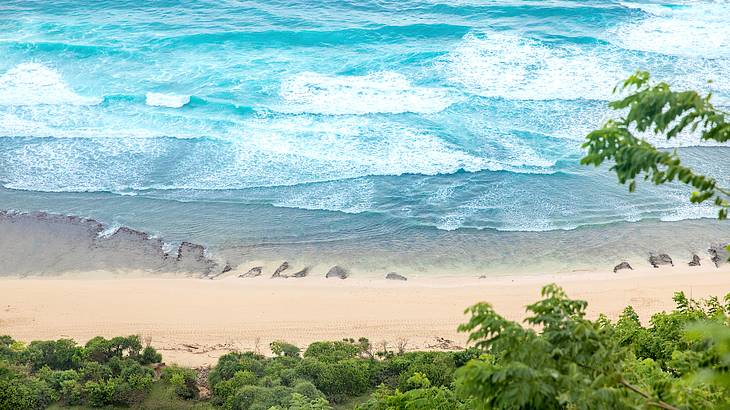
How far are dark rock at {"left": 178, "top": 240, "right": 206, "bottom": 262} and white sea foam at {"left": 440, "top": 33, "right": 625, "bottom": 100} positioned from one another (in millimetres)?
15044

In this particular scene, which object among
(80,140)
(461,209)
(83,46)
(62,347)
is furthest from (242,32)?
(62,347)

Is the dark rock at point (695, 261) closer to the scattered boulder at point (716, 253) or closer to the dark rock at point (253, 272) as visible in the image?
the scattered boulder at point (716, 253)

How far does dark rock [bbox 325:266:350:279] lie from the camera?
21.3m

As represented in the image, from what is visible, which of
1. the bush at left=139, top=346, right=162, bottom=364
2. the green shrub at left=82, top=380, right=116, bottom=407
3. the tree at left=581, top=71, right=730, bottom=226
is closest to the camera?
the tree at left=581, top=71, right=730, bottom=226

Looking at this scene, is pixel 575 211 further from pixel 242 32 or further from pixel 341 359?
pixel 242 32

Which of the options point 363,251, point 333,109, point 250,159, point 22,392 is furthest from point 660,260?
point 22,392

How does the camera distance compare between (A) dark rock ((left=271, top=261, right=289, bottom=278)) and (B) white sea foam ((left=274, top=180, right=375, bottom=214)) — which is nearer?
(A) dark rock ((left=271, top=261, right=289, bottom=278))

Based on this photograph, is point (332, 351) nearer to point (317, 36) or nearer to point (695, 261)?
point (695, 261)

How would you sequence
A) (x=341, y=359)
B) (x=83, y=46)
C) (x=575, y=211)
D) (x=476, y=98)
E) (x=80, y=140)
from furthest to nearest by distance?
(x=83, y=46), (x=476, y=98), (x=80, y=140), (x=575, y=211), (x=341, y=359)

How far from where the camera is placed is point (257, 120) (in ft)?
102

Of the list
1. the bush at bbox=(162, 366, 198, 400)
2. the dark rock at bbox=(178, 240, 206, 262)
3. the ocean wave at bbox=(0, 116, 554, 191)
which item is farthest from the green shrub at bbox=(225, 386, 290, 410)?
the ocean wave at bbox=(0, 116, 554, 191)

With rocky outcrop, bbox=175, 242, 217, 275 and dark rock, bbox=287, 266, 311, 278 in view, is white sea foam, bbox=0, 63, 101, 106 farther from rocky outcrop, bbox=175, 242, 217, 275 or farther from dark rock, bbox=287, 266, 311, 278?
dark rock, bbox=287, 266, 311, 278

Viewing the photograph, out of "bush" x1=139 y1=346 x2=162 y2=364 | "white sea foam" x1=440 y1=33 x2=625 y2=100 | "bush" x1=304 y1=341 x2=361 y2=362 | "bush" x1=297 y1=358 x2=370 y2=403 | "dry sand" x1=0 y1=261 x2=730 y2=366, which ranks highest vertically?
"white sea foam" x1=440 y1=33 x2=625 y2=100

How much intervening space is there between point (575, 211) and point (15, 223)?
17.6 metres
